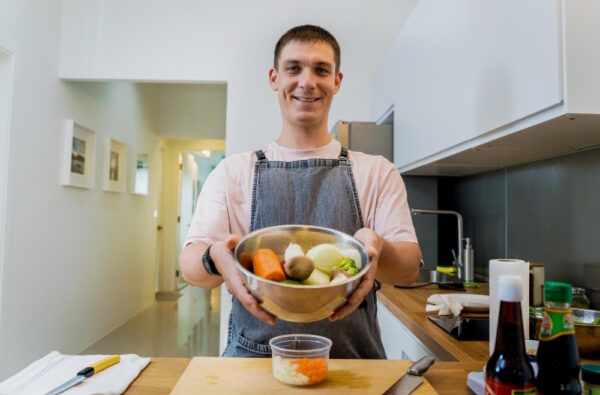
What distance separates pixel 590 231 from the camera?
1.52 meters

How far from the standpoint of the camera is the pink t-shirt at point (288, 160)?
1.04 metres

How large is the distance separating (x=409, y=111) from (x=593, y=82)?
124cm

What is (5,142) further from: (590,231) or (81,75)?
(590,231)

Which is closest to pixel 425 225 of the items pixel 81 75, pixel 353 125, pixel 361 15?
pixel 353 125

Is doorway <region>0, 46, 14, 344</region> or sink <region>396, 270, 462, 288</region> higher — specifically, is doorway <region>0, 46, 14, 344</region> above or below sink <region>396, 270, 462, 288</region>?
above

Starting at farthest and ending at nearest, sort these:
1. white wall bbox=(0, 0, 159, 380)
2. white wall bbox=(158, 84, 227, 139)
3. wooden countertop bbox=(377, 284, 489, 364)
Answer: white wall bbox=(158, 84, 227, 139)
white wall bbox=(0, 0, 159, 380)
wooden countertop bbox=(377, 284, 489, 364)

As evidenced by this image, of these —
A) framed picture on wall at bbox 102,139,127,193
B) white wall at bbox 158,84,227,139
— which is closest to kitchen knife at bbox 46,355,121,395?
framed picture on wall at bbox 102,139,127,193

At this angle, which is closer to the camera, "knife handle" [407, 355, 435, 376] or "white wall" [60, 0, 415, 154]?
"knife handle" [407, 355, 435, 376]

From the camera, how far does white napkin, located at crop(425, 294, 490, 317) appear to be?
1.54m

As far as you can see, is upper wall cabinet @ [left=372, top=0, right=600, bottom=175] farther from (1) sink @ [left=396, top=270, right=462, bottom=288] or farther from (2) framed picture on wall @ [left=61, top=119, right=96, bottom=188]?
(2) framed picture on wall @ [left=61, top=119, right=96, bottom=188]

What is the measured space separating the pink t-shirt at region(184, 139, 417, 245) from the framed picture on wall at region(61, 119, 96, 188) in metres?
2.45

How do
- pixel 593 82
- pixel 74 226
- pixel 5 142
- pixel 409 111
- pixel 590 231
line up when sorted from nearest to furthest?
pixel 593 82
pixel 590 231
pixel 409 111
pixel 5 142
pixel 74 226

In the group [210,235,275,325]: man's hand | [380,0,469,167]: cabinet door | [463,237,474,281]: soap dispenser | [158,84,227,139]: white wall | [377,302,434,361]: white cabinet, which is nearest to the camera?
[210,235,275,325]: man's hand

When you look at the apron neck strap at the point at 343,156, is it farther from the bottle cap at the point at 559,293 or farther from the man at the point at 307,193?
the bottle cap at the point at 559,293
